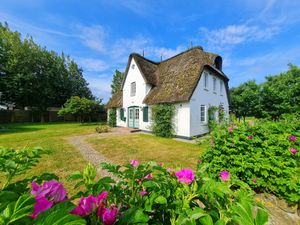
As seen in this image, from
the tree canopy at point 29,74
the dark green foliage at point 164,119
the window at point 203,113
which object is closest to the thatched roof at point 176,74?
the dark green foliage at point 164,119

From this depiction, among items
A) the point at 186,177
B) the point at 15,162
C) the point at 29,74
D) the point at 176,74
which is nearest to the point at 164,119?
the point at 176,74

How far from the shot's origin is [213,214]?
0.96 meters

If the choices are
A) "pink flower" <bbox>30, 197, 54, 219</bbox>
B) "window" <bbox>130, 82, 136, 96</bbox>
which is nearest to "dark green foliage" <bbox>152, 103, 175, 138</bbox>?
"window" <bbox>130, 82, 136, 96</bbox>

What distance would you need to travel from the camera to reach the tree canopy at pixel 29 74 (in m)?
21.4

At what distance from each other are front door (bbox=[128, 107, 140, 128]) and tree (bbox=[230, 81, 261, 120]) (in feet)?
35.0

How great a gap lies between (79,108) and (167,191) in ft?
71.6

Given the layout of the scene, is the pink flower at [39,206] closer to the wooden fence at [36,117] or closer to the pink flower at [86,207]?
the pink flower at [86,207]

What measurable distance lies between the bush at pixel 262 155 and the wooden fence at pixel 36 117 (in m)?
25.6

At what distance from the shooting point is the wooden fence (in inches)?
856

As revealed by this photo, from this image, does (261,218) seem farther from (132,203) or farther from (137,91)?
(137,91)

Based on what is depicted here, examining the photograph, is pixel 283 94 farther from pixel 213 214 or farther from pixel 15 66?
pixel 15 66

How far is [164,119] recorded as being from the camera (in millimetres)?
11469

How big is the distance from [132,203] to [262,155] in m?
2.90

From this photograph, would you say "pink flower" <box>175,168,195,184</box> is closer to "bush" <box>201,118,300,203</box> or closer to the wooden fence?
"bush" <box>201,118,300,203</box>
